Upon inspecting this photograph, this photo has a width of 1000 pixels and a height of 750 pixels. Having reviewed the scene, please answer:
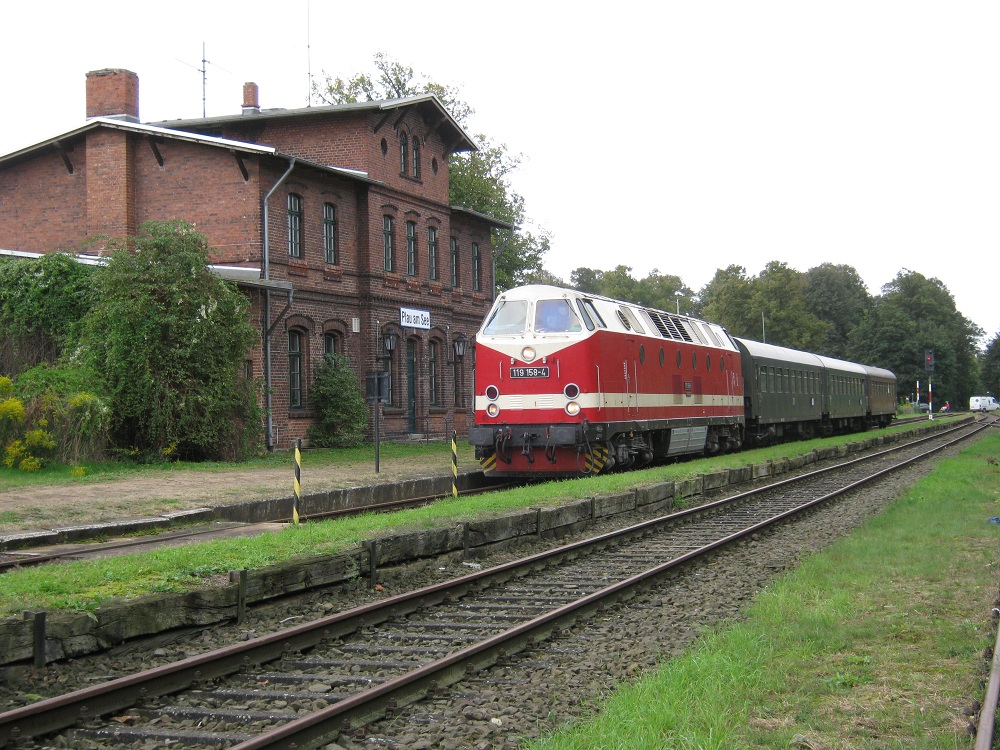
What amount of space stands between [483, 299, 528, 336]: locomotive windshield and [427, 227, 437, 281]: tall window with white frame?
15715 millimetres

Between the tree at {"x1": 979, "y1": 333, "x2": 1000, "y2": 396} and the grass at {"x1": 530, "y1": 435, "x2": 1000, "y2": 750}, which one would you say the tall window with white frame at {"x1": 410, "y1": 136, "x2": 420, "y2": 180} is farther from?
the tree at {"x1": 979, "y1": 333, "x2": 1000, "y2": 396}

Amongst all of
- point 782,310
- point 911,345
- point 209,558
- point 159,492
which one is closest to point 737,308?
point 782,310

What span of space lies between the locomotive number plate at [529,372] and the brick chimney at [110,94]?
1767 centimetres

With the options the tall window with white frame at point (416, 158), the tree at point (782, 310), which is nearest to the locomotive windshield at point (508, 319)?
the tall window with white frame at point (416, 158)

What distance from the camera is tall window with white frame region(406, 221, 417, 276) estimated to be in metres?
33.3

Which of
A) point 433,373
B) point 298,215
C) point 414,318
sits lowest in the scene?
point 433,373

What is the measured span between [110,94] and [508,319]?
57.8 feet

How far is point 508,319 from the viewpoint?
742 inches

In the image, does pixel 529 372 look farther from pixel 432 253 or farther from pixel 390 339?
pixel 432 253

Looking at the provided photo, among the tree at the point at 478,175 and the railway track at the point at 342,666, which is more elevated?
the tree at the point at 478,175

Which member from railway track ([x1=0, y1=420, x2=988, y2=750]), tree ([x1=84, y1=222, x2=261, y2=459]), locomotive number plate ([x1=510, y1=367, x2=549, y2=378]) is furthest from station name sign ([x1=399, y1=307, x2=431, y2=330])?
railway track ([x1=0, y1=420, x2=988, y2=750])

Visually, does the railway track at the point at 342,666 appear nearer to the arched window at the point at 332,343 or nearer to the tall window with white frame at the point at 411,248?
the arched window at the point at 332,343

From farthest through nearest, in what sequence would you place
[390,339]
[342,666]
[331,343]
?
[390,339] → [331,343] → [342,666]

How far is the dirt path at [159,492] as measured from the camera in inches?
523
